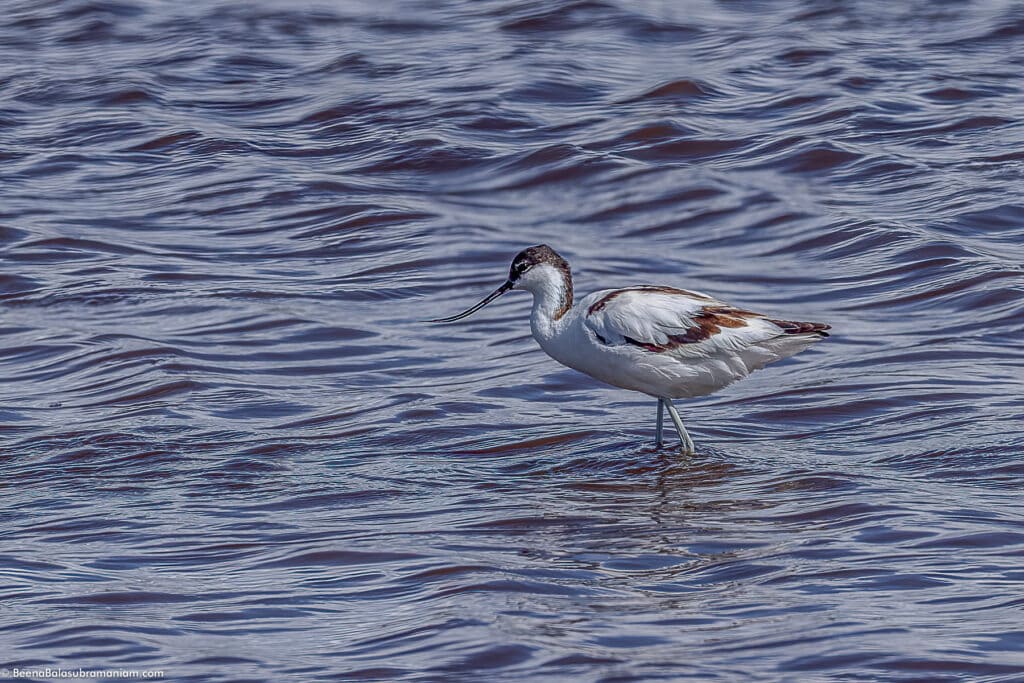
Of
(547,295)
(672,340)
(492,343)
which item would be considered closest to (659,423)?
(672,340)

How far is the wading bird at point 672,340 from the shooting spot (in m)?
7.78

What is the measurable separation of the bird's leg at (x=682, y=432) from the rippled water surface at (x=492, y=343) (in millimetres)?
102

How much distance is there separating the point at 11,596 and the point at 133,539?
2.42ft

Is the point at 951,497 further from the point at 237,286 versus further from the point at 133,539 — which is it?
the point at 237,286

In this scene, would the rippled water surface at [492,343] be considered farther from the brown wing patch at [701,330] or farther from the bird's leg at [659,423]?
the brown wing patch at [701,330]

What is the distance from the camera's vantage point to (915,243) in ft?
37.3

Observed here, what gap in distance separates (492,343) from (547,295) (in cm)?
179

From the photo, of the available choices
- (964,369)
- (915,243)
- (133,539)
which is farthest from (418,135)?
(133,539)

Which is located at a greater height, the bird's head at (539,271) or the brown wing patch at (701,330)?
the bird's head at (539,271)

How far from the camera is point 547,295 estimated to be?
27.5 feet

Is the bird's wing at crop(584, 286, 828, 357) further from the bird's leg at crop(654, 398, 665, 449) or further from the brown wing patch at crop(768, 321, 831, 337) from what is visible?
the bird's leg at crop(654, 398, 665, 449)

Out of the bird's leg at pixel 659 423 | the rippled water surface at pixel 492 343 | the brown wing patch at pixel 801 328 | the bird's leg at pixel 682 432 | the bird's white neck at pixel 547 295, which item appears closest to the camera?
the rippled water surface at pixel 492 343

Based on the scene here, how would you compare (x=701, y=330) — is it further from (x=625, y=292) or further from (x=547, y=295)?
(x=547, y=295)

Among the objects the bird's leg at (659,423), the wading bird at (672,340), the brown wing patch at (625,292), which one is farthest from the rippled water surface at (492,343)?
the brown wing patch at (625,292)
